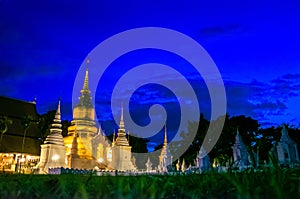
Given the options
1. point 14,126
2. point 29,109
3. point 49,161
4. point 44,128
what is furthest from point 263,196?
point 44,128

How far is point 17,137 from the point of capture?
32.0m

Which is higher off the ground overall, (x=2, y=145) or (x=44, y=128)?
(x=44, y=128)

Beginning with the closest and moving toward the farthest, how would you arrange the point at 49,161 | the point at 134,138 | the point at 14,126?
1. the point at 49,161
2. the point at 14,126
3. the point at 134,138

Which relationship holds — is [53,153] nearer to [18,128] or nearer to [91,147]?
[91,147]

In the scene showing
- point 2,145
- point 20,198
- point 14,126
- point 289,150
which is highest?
point 14,126

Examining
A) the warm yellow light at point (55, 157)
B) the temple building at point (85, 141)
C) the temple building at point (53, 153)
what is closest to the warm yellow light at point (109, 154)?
the temple building at point (85, 141)

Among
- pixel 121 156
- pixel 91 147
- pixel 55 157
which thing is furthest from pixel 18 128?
pixel 121 156

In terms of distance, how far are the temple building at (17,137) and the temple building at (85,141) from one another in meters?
3.56

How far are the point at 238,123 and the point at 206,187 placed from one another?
35.1m

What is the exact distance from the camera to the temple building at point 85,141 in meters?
30.9

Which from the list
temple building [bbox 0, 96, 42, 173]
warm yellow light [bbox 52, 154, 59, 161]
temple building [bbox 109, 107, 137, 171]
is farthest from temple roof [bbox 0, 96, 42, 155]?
temple building [bbox 109, 107, 137, 171]

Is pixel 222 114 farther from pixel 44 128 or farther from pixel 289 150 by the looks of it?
pixel 44 128

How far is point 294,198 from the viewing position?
5.65 ft

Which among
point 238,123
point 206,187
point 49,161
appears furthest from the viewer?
point 238,123
